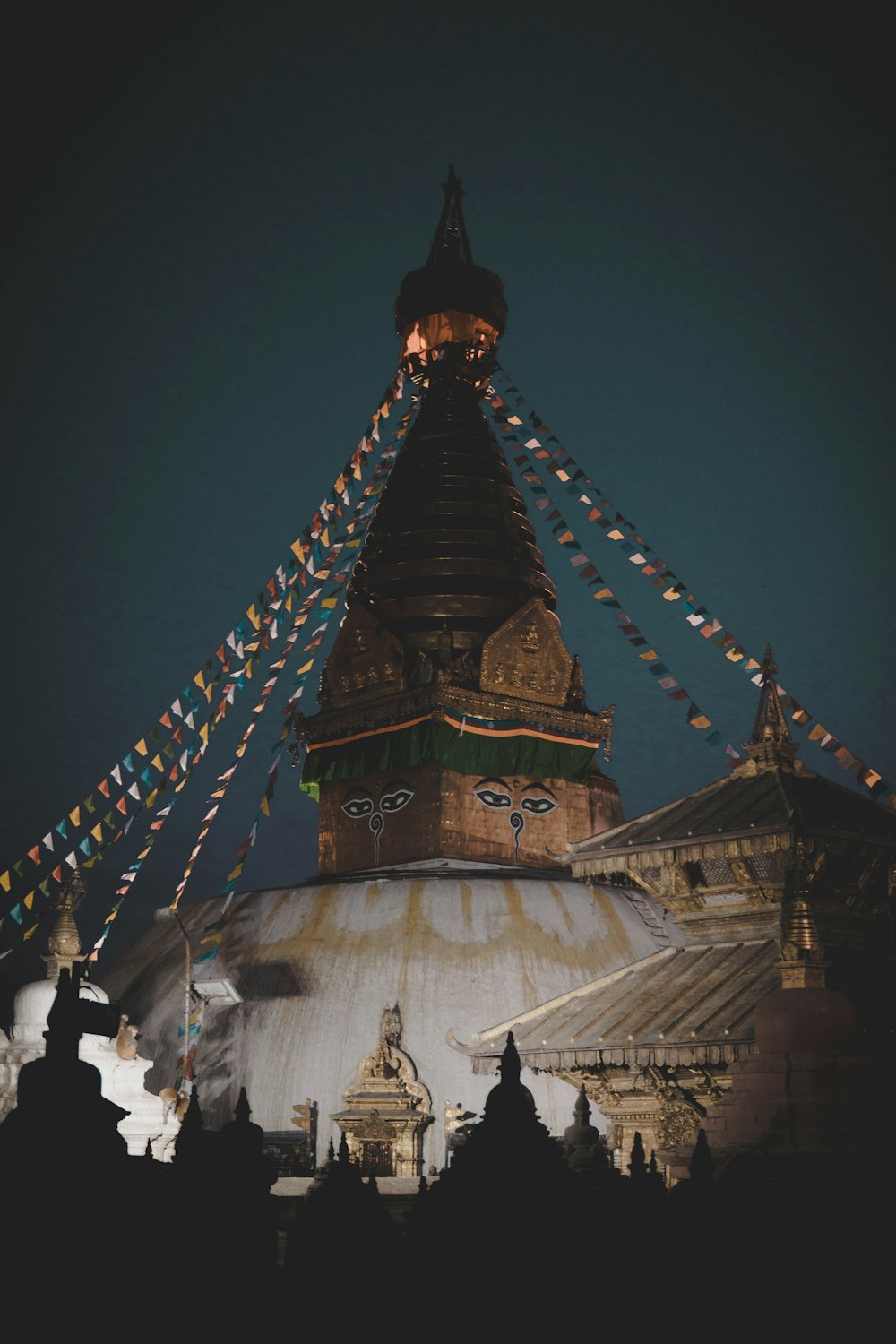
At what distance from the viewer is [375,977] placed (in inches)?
654

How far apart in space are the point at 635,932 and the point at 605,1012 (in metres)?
5.38

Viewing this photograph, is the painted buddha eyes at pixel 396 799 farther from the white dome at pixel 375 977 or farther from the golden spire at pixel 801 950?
the golden spire at pixel 801 950

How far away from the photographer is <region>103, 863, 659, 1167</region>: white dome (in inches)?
631

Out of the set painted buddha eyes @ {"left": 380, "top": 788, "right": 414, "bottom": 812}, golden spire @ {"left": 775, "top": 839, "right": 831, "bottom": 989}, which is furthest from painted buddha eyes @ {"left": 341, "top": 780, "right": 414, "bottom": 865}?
golden spire @ {"left": 775, "top": 839, "right": 831, "bottom": 989}

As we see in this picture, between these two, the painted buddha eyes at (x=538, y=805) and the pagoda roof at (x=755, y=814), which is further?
the painted buddha eyes at (x=538, y=805)

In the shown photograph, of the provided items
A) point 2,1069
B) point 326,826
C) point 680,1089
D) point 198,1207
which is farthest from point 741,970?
point 326,826

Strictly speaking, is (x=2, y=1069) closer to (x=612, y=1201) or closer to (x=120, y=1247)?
(x=612, y=1201)

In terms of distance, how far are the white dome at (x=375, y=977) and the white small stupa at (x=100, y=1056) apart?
92.2 inches

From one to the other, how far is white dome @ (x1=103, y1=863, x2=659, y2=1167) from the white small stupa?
2.34 m

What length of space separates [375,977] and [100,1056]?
3971mm

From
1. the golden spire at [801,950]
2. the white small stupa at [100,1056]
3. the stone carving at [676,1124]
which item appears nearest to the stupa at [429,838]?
the stone carving at [676,1124]

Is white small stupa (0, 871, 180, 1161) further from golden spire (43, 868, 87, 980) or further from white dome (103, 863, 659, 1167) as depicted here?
white dome (103, 863, 659, 1167)

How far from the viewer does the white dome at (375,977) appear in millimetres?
16016

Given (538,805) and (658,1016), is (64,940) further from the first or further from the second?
(538,805)
